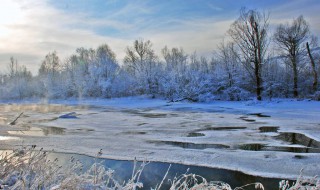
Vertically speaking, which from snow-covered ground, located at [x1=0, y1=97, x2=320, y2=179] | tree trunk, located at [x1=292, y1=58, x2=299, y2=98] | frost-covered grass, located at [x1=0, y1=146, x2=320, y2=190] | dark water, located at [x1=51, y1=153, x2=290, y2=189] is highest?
tree trunk, located at [x1=292, y1=58, x2=299, y2=98]

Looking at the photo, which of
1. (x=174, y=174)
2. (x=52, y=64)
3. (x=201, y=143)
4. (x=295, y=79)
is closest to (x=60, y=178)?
(x=174, y=174)

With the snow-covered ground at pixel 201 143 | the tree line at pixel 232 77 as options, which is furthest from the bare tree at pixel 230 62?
the snow-covered ground at pixel 201 143

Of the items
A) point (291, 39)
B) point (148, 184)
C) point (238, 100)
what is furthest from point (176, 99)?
point (148, 184)

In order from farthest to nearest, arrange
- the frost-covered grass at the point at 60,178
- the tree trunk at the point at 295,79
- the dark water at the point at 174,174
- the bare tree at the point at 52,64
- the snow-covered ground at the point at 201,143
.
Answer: the bare tree at the point at 52,64 → the tree trunk at the point at 295,79 → the snow-covered ground at the point at 201,143 → the dark water at the point at 174,174 → the frost-covered grass at the point at 60,178

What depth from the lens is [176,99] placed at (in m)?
35.1

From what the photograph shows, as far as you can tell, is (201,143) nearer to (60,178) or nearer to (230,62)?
Result: (60,178)

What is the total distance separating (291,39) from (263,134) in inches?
889

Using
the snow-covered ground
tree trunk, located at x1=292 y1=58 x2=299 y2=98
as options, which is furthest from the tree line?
the snow-covered ground

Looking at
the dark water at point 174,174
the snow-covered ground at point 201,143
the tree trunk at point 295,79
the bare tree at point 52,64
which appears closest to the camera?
the dark water at point 174,174

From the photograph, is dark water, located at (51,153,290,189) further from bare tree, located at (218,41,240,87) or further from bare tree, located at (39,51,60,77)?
bare tree, located at (39,51,60,77)

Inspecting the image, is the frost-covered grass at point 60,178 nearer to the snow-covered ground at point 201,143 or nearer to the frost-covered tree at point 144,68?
the snow-covered ground at point 201,143

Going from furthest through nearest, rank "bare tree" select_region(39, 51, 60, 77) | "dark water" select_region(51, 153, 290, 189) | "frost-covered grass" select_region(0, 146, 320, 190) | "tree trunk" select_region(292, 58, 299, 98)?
"bare tree" select_region(39, 51, 60, 77)
"tree trunk" select_region(292, 58, 299, 98)
"dark water" select_region(51, 153, 290, 189)
"frost-covered grass" select_region(0, 146, 320, 190)

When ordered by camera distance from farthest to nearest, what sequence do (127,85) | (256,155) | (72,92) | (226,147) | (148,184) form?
(72,92), (127,85), (226,147), (256,155), (148,184)

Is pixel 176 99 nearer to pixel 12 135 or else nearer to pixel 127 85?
pixel 127 85
